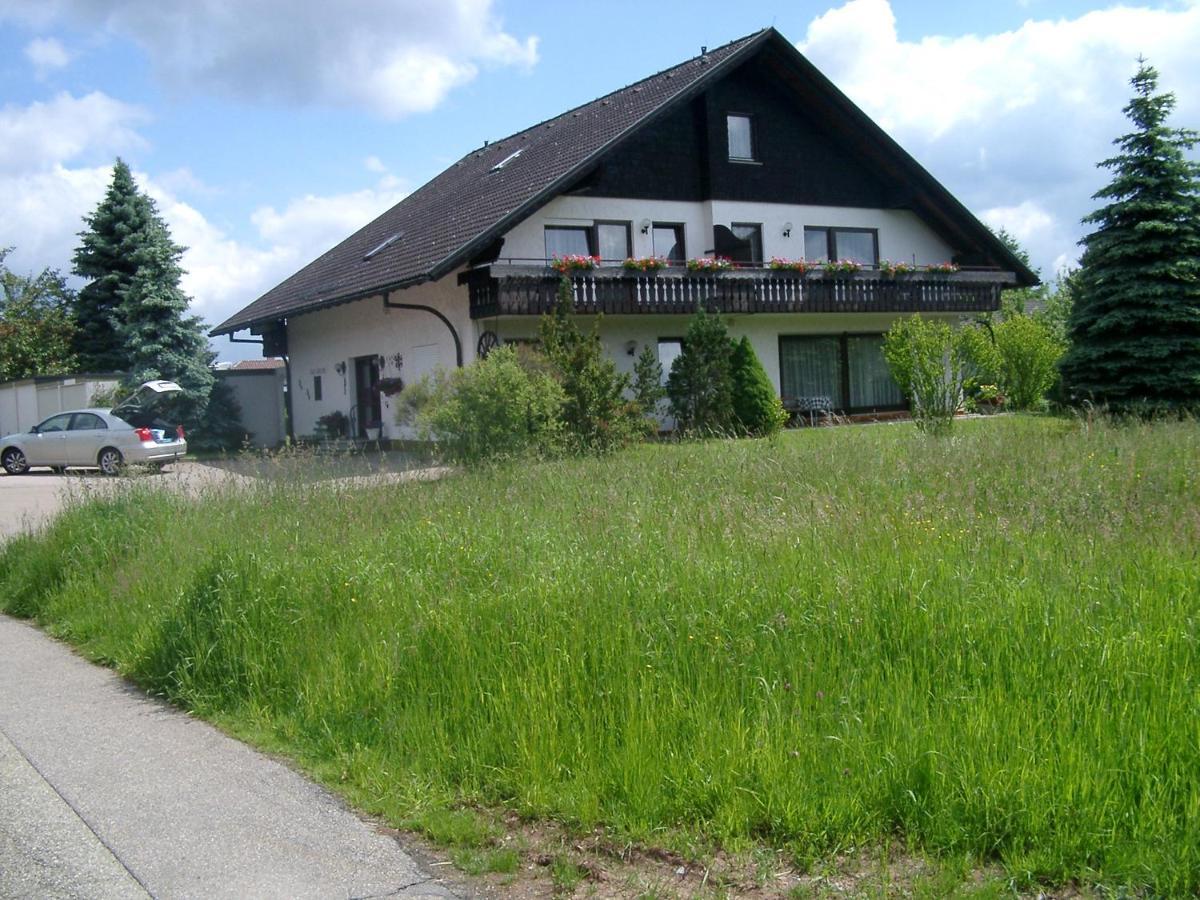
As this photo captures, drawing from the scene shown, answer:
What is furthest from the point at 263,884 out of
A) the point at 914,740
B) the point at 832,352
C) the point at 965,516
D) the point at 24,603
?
the point at 832,352

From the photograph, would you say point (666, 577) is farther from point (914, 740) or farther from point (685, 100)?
point (685, 100)

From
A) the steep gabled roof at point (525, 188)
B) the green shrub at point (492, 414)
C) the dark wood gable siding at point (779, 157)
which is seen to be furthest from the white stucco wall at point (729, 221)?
the green shrub at point (492, 414)

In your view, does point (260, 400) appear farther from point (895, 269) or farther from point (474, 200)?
point (895, 269)

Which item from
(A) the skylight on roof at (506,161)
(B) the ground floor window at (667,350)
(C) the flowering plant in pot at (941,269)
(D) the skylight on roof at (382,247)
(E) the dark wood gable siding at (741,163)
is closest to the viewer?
(E) the dark wood gable siding at (741,163)

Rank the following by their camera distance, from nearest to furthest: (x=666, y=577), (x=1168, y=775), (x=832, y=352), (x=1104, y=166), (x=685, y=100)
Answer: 1. (x=1168, y=775)
2. (x=666, y=577)
3. (x=1104, y=166)
4. (x=685, y=100)
5. (x=832, y=352)

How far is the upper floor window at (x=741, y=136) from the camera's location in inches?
1041

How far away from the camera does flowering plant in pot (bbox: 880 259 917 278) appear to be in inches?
1068

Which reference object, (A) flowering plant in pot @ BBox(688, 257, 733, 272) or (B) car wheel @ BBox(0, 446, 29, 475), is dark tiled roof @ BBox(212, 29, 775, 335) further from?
(B) car wheel @ BBox(0, 446, 29, 475)

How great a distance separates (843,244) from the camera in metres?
28.5

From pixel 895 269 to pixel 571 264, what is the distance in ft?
30.7

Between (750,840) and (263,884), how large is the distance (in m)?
1.92

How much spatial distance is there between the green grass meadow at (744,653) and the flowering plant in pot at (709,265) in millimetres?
14661

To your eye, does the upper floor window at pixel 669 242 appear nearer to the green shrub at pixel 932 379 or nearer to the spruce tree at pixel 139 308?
the green shrub at pixel 932 379

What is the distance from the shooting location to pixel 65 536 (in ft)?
35.1
